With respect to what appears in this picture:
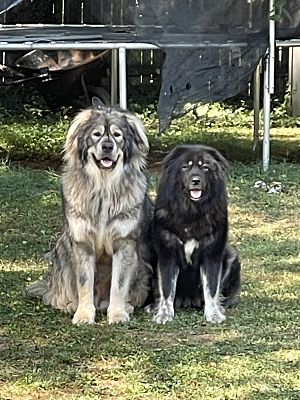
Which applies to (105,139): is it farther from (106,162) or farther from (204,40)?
(204,40)

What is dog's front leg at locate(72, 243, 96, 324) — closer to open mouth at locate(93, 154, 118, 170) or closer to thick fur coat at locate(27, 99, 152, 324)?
thick fur coat at locate(27, 99, 152, 324)

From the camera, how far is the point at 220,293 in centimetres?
595

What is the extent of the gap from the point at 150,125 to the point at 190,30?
15.2 feet

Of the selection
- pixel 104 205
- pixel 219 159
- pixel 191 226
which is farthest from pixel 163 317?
pixel 219 159

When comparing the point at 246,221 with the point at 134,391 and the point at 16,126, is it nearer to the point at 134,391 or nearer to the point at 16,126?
the point at 134,391

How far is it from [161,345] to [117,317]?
535 mm

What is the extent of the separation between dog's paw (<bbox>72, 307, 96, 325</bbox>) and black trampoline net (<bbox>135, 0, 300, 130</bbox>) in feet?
15.0

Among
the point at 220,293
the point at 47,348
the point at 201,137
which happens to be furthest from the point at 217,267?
the point at 201,137

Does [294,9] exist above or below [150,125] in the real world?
above

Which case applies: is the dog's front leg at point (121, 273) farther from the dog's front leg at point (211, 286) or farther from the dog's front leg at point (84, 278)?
the dog's front leg at point (211, 286)

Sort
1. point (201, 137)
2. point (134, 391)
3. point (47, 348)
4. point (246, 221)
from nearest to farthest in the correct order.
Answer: point (134, 391)
point (47, 348)
point (246, 221)
point (201, 137)

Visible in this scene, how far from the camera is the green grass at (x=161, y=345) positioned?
4535mm

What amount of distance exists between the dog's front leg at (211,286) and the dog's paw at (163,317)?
0.21m

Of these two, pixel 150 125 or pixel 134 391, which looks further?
pixel 150 125
